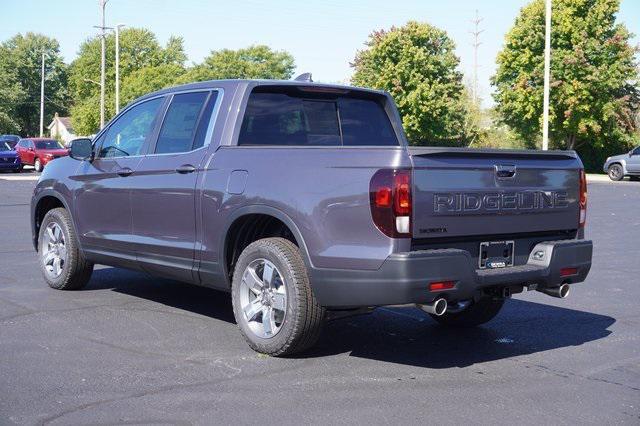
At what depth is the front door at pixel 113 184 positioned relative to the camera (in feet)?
22.3

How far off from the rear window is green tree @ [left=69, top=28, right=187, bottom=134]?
85.5m

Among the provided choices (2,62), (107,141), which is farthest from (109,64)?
(107,141)

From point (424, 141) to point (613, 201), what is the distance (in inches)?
1537

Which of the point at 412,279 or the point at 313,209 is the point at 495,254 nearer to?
the point at 412,279

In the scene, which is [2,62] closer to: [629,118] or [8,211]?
[629,118]

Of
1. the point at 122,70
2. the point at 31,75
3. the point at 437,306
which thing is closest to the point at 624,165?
the point at 437,306

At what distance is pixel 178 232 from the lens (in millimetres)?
6168

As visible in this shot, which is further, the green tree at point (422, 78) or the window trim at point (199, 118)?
the green tree at point (422, 78)

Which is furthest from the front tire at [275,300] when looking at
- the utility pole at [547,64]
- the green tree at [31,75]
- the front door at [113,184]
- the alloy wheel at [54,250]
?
the green tree at [31,75]

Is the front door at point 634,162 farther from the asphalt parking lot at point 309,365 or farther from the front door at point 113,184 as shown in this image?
the front door at point 113,184

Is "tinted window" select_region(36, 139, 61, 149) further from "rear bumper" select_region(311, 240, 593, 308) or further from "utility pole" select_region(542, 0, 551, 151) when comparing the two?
"rear bumper" select_region(311, 240, 593, 308)

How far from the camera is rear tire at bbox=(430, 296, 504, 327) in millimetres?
6430

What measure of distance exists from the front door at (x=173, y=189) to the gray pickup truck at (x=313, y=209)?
14 millimetres

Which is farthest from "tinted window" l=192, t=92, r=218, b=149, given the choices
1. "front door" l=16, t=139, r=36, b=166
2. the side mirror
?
"front door" l=16, t=139, r=36, b=166
